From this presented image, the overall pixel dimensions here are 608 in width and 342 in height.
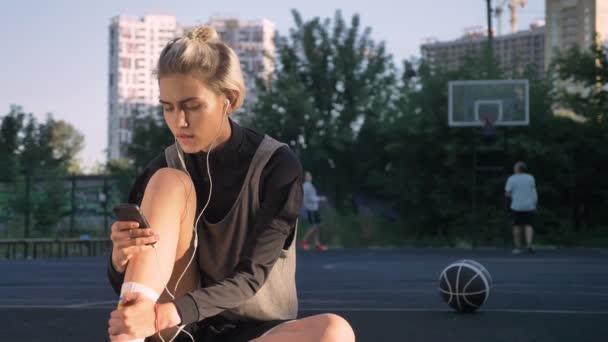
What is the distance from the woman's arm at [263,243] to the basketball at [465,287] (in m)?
4.72

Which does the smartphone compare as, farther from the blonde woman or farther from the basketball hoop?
the basketball hoop

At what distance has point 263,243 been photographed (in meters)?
3.19

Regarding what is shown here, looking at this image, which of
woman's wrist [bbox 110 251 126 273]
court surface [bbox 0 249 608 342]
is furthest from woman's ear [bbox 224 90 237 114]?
court surface [bbox 0 249 608 342]

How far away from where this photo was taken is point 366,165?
34.8m

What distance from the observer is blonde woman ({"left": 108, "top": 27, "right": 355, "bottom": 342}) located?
10.1 ft

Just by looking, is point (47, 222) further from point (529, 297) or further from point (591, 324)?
point (591, 324)

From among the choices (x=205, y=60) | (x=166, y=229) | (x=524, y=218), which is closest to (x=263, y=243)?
(x=166, y=229)

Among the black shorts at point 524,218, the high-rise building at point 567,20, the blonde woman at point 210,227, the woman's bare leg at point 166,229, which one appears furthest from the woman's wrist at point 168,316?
the high-rise building at point 567,20

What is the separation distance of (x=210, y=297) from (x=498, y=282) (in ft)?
28.5

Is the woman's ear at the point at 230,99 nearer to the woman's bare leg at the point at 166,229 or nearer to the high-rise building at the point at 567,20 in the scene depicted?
the woman's bare leg at the point at 166,229

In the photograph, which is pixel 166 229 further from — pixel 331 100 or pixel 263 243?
pixel 331 100

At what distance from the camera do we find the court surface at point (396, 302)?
664 centimetres

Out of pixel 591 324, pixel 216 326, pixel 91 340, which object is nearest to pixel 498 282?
pixel 591 324

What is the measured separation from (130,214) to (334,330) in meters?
0.71
